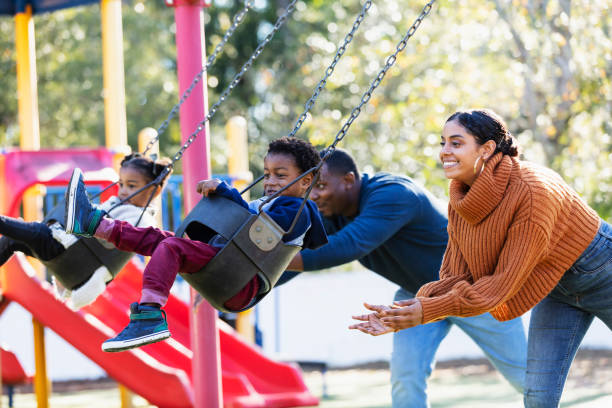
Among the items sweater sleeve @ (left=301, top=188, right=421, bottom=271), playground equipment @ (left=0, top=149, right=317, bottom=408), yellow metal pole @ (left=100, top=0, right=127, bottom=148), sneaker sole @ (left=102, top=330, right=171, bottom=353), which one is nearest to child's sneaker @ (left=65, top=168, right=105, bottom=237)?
sneaker sole @ (left=102, top=330, right=171, bottom=353)

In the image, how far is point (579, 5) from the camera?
9.13 metres

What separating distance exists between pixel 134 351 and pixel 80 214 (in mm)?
2830

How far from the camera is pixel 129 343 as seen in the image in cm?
299

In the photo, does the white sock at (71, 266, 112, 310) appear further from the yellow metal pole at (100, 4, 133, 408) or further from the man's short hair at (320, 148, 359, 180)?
the yellow metal pole at (100, 4, 133, 408)

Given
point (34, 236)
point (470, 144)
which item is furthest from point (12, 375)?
point (470, 144)

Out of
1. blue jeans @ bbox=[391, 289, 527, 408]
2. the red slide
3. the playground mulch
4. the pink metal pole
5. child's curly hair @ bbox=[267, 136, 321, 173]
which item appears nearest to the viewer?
child's curly hair @ bbox=[267, 136, 321, 173]

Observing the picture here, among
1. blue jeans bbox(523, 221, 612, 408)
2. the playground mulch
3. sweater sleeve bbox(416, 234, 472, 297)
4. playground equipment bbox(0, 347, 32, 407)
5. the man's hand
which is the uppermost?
the man's hand

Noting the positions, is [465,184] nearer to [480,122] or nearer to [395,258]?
[480,122]

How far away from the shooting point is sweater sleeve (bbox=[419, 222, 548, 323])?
112 inches

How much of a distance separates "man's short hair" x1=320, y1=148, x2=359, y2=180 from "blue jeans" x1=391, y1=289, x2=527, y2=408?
2.71 feet

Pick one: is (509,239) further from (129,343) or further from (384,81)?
(384,81)

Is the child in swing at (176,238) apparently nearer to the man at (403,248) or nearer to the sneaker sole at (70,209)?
the sneaker sole at (70,209)

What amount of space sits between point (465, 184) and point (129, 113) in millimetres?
15715

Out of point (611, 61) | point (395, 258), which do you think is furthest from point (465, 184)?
point (611, 61)
